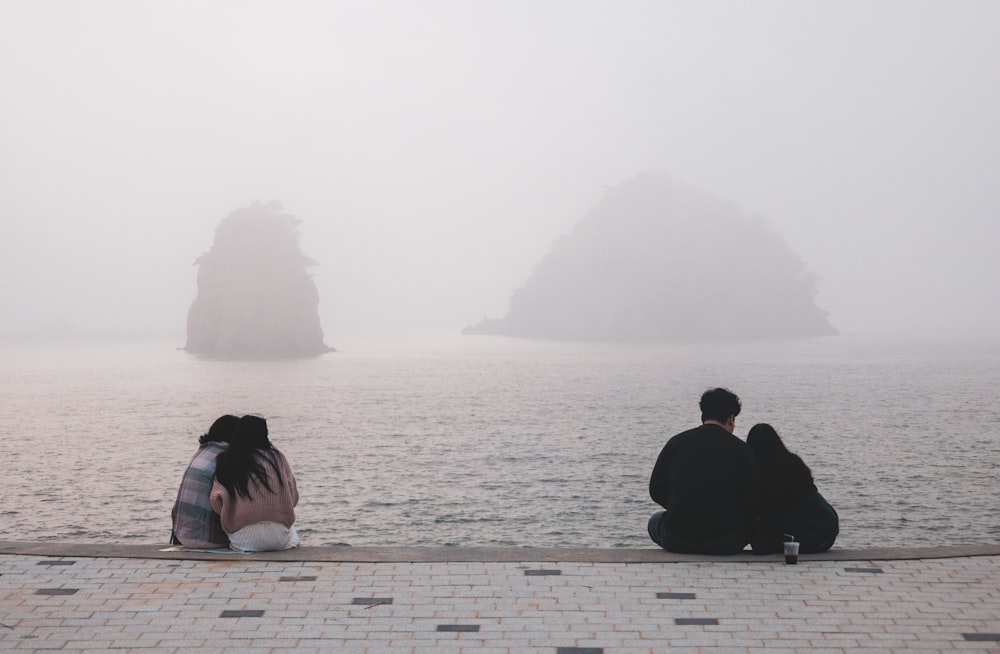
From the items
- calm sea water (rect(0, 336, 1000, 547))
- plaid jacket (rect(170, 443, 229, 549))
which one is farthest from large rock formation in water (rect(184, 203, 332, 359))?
plaid jacket (rect(170, 443, 229, 549))

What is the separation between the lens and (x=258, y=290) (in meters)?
138

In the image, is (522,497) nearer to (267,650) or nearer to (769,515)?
(769,515)

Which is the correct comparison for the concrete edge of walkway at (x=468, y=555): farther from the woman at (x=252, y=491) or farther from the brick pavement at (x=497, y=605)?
the woman at (x=252, y=491)

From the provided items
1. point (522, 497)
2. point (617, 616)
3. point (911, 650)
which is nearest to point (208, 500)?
point (617, 616)

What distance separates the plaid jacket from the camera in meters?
9.00

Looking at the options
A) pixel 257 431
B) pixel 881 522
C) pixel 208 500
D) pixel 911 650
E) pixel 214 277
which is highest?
pixel 214 277

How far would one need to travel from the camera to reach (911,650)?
6246 millimetres

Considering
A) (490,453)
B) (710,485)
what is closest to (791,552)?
(710,485)

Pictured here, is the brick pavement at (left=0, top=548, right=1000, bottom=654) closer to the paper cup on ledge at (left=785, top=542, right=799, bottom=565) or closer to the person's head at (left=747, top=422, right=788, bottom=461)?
the paper cup on ledge at (left=785, top=542, right=799, bottom=565)

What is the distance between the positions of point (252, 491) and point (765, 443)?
4918 millimetres

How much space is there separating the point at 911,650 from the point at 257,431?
5.84 metres

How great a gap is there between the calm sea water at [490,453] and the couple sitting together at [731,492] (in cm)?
1193

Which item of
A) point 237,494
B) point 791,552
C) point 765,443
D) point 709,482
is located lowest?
point 791,552

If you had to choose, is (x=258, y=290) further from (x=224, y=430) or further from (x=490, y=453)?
(x=224, y=430)
